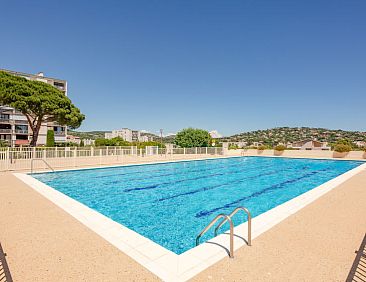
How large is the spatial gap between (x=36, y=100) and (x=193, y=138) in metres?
23.9

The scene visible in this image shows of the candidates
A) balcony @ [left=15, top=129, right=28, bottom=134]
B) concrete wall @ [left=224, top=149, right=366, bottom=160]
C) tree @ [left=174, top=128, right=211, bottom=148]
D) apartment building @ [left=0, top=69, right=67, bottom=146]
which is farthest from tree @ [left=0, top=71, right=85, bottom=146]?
balcony @ [left=15, top=129, right=28, bottom=134]

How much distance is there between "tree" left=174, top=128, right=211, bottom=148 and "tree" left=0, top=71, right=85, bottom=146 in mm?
17819

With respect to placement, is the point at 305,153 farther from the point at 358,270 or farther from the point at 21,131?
the point at 21,131

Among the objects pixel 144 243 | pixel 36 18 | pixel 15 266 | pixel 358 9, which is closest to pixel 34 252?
pixel 15 266

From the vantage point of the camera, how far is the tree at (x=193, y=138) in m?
37.7

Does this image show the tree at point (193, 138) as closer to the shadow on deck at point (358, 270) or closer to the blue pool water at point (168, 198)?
the blue pool water at point (168, 198)

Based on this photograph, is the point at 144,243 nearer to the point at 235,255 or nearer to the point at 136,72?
the point at 235,255

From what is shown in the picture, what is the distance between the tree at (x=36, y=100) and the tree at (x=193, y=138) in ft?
58.5

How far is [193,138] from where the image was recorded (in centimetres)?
3772

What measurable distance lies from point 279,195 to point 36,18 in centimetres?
2215

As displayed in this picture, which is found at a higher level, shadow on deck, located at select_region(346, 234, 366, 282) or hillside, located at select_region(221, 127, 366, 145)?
hillside, located at select_region(221, 127, 366, 145)

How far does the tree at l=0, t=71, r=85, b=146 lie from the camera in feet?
68.9

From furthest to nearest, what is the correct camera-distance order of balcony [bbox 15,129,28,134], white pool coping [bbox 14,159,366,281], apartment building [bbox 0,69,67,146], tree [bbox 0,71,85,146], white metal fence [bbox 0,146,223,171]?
balcony [bbox 15,129,28,134] < apartment building [bbox 0,69,67,146] < tree [bbox 0,71,85,146] < white metal fence [bbox 0,146,223,171] < white pool coping [bbox 14,159,366,281]

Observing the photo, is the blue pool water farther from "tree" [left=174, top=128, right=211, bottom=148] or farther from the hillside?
the hillside
